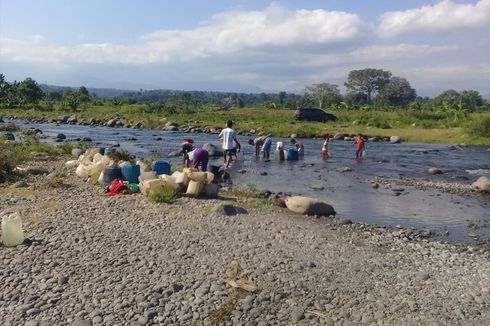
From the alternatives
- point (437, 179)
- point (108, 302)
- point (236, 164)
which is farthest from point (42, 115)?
point (108, 302)

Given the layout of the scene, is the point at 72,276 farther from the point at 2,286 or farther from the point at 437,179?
the point at 437,179

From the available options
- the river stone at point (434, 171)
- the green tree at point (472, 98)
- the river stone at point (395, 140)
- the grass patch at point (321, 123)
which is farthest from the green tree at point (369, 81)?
the river stone at point (434, 171)

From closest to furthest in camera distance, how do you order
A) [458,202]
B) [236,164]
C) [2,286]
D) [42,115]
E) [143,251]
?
[2,286], [143,251], [458,202], [236,164], [42,115]

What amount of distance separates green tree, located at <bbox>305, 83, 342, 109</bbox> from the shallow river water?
169ft

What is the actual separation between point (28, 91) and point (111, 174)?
69.0 metres

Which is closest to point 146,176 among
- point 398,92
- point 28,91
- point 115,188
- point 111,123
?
point 115,188

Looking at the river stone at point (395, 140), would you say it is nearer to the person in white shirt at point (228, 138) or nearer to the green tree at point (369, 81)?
the person in white shirt at point (228, 138)

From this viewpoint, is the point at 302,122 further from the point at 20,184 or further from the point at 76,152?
the point at 20,184

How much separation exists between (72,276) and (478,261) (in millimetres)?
7283

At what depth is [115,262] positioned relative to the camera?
27.5ft

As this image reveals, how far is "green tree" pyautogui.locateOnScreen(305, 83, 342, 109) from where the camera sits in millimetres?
89312

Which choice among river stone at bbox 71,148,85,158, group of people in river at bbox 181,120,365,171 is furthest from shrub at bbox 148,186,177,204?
river stone at bbox 71,148,85,158

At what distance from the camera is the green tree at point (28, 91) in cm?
7606

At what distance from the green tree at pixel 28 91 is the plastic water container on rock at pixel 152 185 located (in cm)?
7069
